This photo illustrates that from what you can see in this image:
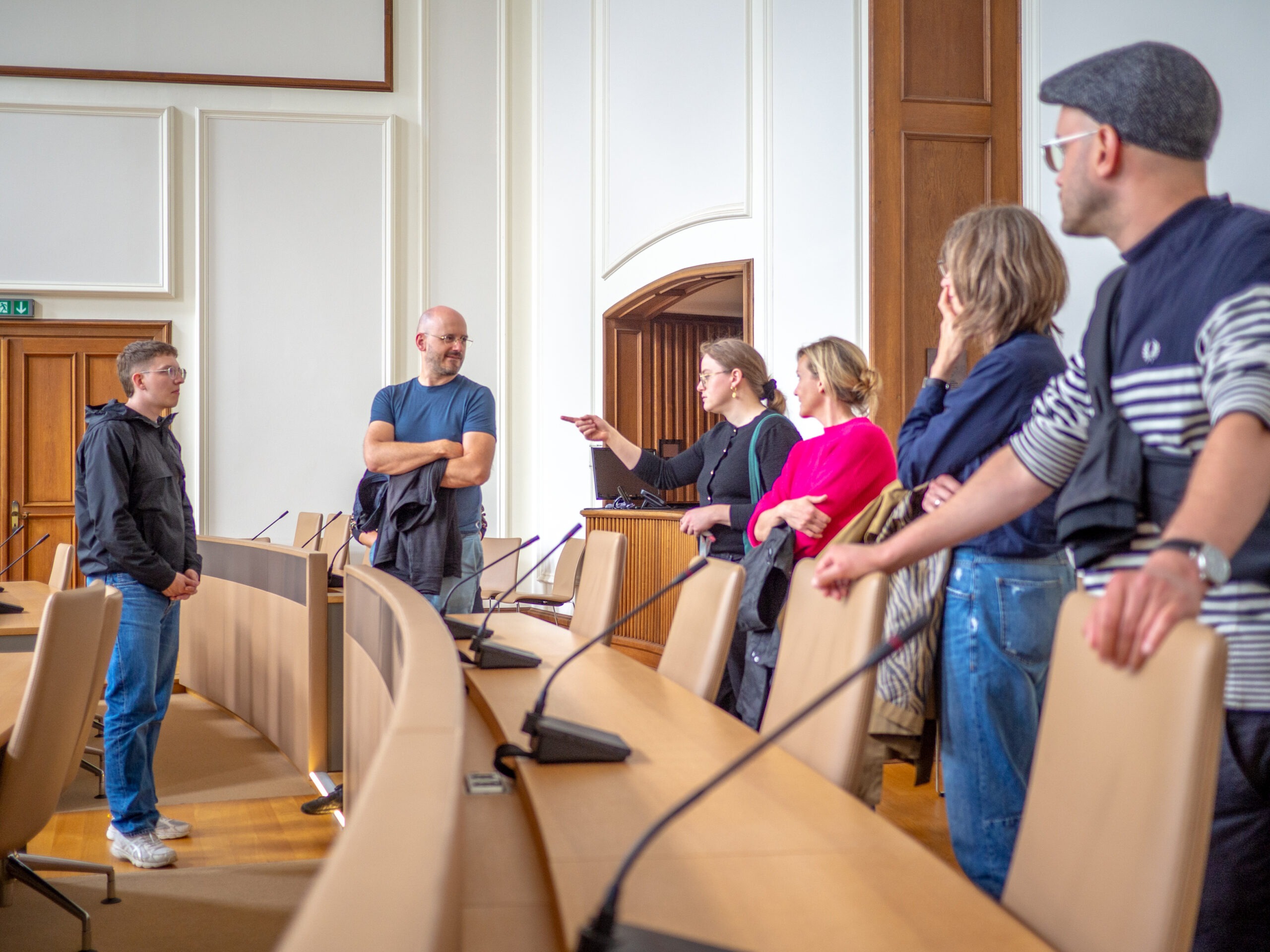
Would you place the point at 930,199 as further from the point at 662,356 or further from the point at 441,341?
the point at 662,356

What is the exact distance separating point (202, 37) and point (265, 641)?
553 centimetres

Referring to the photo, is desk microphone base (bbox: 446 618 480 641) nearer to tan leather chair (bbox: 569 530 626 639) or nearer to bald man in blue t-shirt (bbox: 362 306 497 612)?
tan leather chair (bbox: 569 530 626 639)

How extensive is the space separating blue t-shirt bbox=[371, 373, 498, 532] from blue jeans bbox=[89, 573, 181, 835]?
861 mm

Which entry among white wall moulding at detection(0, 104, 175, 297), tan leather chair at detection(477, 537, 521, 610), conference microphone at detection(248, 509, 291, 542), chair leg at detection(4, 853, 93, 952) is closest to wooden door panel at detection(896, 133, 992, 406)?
tan leather chair at detection(477, 537, 521, 610)

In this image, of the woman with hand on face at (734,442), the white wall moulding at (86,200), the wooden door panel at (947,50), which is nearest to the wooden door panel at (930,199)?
the wooden door panel at (947,50)

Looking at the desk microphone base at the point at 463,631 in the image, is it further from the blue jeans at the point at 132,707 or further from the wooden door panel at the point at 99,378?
the wooden door panel at the point at 99,378

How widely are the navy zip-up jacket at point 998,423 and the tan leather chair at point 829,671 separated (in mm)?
211

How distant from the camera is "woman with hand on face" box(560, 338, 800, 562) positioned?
9.71 ft

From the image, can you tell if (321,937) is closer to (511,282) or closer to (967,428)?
(967,428)

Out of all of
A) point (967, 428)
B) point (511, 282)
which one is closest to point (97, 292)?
point (511, 282)

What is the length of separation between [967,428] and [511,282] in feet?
22.7

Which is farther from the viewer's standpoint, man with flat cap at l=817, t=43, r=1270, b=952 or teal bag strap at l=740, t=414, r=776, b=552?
teal bag strap at l=740, t=414, r=776, b=552

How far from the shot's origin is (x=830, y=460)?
A: 2.47m

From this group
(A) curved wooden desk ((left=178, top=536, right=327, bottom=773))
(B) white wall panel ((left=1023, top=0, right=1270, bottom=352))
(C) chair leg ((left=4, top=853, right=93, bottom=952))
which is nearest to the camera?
(C) chair leg ((left=4, top=853, right=93, bottom=952))
